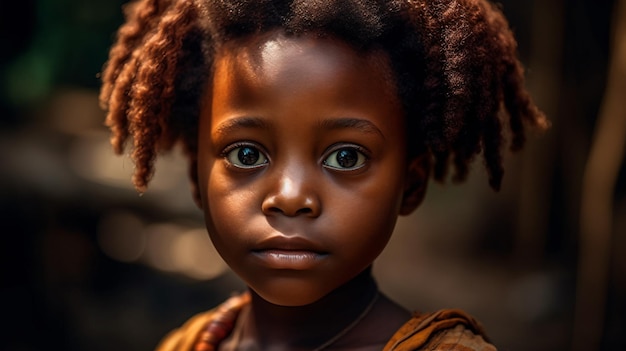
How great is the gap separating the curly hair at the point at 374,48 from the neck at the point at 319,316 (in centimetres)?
33

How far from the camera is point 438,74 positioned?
192 centimetres

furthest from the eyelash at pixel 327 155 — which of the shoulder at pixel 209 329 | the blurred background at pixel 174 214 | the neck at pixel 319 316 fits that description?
the blurred background at pixel 174 214

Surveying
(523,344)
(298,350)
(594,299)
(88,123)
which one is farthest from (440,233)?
(298,350)

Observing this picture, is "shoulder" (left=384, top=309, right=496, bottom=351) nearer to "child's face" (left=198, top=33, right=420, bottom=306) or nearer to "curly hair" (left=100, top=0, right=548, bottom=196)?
"child's face" (left=198, top=33, right=420, bottom=306)

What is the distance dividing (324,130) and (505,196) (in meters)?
3.69

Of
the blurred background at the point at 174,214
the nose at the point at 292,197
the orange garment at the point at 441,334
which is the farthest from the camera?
the blurred background at the point at 174,214

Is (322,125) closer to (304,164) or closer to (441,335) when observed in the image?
(304,164)

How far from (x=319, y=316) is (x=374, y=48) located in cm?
57

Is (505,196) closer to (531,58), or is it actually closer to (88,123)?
(531,58)

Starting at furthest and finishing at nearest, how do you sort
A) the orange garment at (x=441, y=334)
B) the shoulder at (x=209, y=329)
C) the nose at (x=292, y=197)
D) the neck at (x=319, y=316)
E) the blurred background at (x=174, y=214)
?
the blurred background at (x=174, y=214) → the shoulder at (x=209, y=329) → the neck at (x=319, y=316) → the orange garment at (x=441, y=334) → the nose at (x=292, y=197)

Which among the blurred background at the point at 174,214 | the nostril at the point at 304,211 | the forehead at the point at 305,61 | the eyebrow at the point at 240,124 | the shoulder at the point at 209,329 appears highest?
the forehead at the point at 305,61

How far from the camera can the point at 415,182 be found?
2096 millimetres

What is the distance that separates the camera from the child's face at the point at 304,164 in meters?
1.80

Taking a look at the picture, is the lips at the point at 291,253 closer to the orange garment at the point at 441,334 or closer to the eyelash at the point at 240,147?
the eyelash at the point at 240,147
